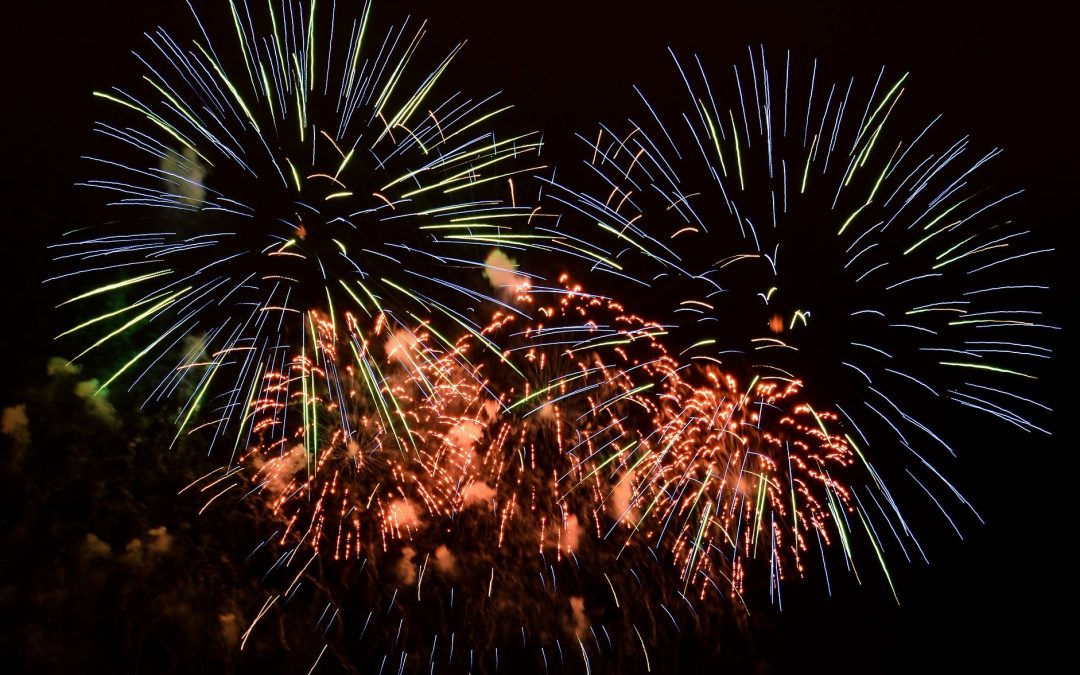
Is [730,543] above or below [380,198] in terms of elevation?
below

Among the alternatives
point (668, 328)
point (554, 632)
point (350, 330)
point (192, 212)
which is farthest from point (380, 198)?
point (554, 632)

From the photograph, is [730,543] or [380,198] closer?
[380,198]

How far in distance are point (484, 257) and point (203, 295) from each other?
106 inches

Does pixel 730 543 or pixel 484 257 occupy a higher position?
pixel 484 257

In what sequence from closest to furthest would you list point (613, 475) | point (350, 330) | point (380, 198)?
1. point (380, 198)
2. point (350, 330)
3. point (613, 475)

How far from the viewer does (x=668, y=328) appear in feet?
25.1

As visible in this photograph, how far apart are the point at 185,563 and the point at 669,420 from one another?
526 centimetres

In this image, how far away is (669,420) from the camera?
761 cm

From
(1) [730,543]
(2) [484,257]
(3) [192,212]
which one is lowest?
(1) [730,543]

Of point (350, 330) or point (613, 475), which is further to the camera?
point (613, 475)

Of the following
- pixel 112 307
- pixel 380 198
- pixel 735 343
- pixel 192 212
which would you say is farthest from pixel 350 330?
pixel 735 343

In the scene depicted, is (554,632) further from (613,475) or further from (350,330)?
(350,330)

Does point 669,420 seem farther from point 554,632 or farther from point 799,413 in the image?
point 554,632

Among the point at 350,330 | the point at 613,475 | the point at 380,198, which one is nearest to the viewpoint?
the point at 380,198
